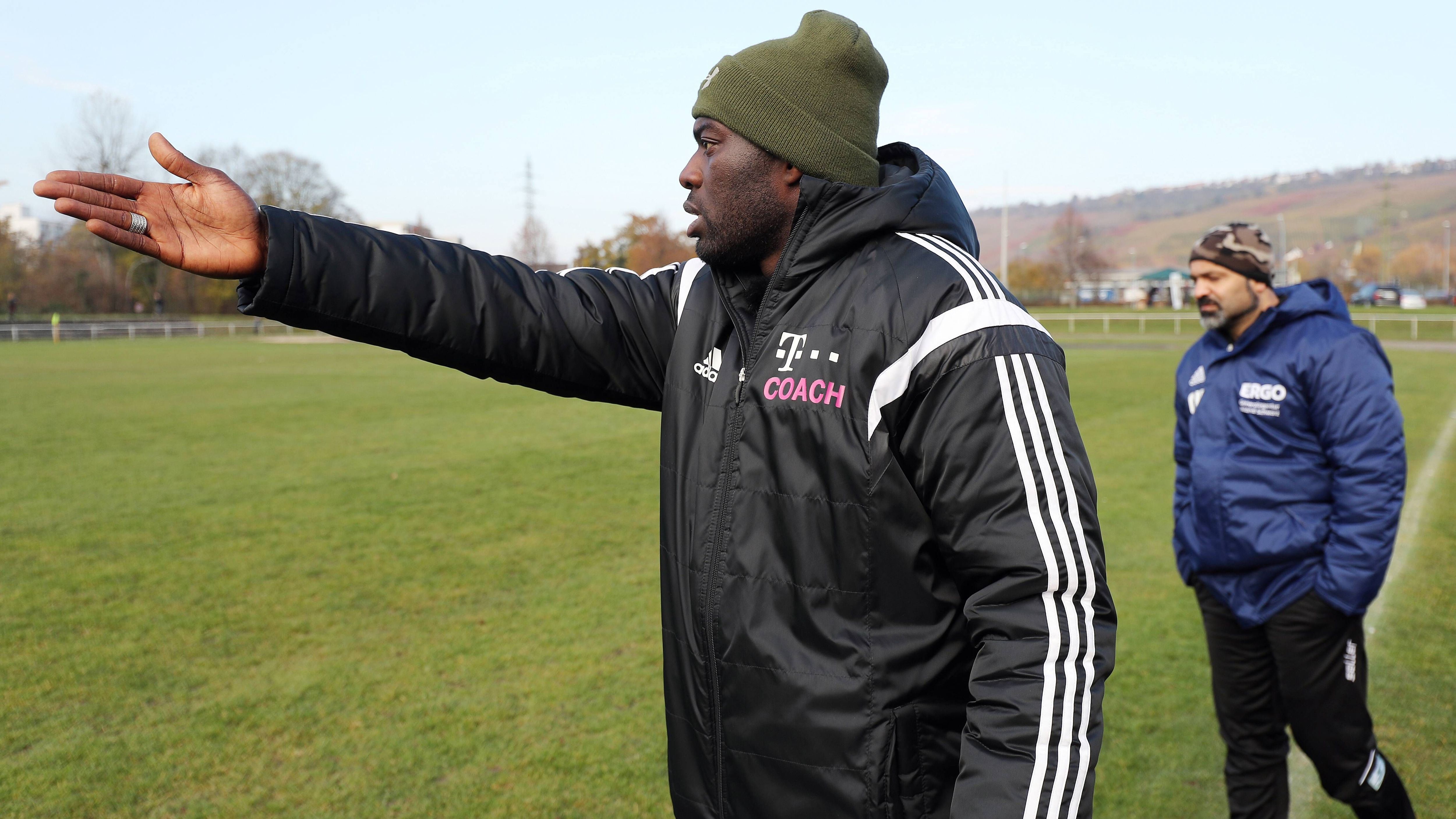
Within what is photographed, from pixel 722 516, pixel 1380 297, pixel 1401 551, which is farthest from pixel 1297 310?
pixel 1380 297

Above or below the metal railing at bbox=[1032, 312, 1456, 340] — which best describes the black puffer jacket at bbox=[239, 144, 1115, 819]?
below

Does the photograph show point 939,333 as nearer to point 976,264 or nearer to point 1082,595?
point 976,264

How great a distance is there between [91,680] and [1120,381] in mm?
19895

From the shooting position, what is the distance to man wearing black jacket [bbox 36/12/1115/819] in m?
1.59

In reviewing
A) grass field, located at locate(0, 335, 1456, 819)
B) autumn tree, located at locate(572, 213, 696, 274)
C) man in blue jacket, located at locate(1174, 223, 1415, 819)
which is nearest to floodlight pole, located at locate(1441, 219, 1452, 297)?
autumn tree, located at locate(572, 213, 696, 274)

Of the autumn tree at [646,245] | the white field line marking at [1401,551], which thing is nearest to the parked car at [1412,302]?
the autumn tree at [646,245]

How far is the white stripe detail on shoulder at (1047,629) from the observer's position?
1.54 metres

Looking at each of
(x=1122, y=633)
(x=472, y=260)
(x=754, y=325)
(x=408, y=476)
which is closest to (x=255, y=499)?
(x=408, y=476)

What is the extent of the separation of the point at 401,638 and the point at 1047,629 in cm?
491

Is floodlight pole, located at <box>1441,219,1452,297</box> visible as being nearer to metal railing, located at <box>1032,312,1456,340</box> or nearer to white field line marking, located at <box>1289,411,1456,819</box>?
metal railing, located at <box>1032,312,1456,340</box>

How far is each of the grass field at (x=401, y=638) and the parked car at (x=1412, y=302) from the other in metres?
57.0

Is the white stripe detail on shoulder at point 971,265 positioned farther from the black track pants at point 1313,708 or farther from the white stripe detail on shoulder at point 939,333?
the black track pants at point 1313,708

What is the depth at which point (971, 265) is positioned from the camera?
1.80m

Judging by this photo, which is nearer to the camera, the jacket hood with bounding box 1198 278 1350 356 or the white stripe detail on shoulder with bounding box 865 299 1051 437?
the white stripe detail on shoulder with bounding box 865 299 1051 437
